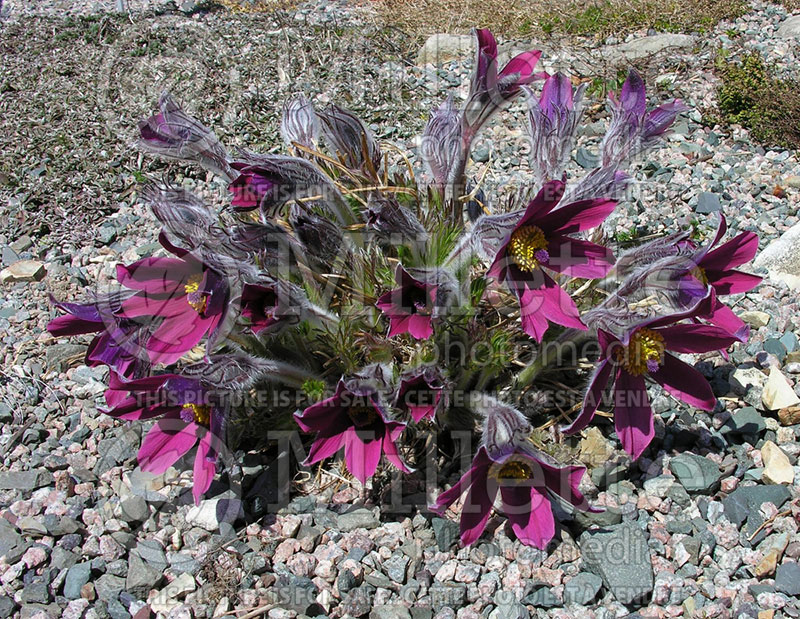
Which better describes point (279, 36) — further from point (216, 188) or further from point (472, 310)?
point (472, 310)

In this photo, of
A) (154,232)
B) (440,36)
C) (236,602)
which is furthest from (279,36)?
(236,602)

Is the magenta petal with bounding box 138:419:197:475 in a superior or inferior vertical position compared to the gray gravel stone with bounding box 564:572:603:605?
superior

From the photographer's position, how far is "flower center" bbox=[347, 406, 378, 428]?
2.33m

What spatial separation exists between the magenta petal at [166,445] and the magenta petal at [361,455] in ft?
1.82

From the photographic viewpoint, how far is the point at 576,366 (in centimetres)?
286

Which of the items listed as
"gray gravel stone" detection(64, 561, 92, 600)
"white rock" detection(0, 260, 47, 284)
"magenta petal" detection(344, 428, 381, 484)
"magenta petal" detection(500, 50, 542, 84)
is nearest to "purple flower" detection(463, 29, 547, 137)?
"magenta petal" detection(500, 50, 542, 84)

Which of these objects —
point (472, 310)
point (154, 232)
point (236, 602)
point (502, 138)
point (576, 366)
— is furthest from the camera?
point (502, 138)

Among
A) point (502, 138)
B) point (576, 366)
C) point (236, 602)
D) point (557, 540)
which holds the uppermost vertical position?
point (502, 138)

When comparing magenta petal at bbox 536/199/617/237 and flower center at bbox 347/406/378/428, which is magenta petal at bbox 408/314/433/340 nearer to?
flower center at bbox 347/406/378/428

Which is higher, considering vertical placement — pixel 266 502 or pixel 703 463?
pixel 703 463

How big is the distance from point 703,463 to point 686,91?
119 inches

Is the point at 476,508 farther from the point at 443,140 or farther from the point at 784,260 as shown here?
the point at 784,260

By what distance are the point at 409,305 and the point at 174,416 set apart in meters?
0.89

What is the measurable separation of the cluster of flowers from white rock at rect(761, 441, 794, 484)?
56cm
